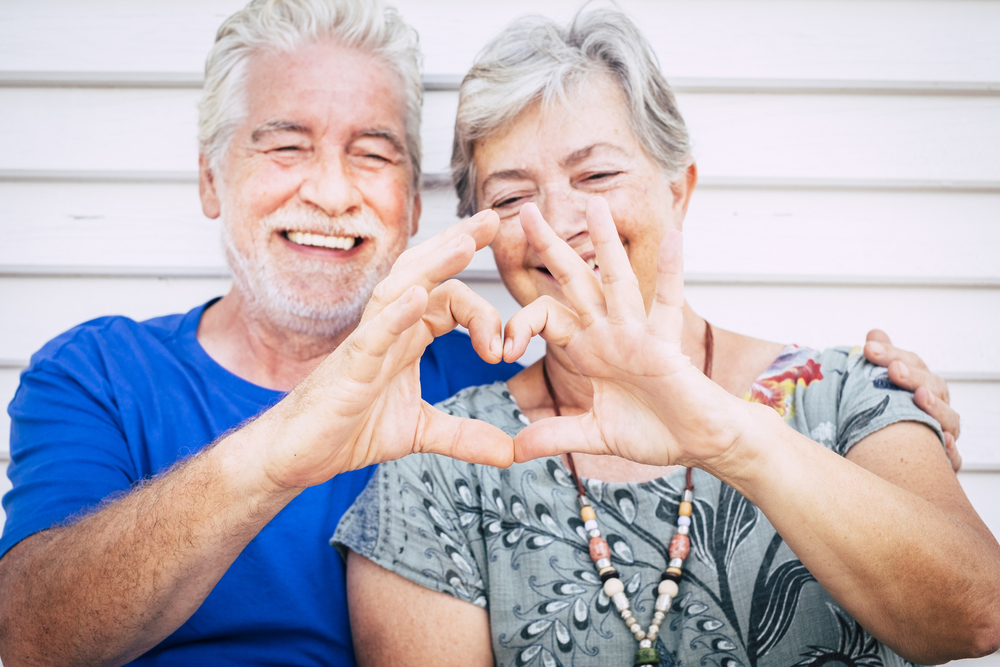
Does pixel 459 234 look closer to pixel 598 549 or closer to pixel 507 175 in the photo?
pixel 507 175

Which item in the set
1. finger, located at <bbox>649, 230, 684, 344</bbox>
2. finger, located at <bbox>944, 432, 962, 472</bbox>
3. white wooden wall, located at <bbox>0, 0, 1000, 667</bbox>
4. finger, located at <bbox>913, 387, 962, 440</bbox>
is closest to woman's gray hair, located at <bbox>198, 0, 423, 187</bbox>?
white wooden wall, located at <bbox>0, 0, 1000, 667</bbox>

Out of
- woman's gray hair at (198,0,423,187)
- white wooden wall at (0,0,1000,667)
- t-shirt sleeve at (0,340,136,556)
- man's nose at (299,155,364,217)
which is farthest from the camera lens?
white wooden wall at (0,0,1000,667)

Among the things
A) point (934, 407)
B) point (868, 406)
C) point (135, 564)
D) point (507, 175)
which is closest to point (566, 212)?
point (507, 175)

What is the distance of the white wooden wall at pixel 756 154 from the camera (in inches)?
91.9

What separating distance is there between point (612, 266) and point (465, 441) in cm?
43

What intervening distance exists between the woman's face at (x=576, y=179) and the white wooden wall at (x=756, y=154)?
2.45ft

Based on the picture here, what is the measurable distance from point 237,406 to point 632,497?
3.71 ft

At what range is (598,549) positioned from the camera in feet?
5.02

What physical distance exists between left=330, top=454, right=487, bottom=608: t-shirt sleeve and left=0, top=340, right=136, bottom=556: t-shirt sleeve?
594mm

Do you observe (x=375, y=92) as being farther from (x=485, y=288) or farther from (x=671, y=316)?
(x=671, y=316)

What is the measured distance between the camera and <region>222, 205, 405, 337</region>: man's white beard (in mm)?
1988

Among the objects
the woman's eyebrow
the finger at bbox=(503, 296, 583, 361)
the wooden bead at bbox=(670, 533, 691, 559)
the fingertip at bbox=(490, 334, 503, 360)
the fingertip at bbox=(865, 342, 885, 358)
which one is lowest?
the wooden bead at bbox=(670, 533, 691, 559)

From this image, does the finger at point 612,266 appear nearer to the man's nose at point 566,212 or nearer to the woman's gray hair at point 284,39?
the man's nose at point 566,212

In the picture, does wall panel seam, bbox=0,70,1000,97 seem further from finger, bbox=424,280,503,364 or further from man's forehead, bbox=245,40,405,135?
finger, bbox=424,280,503,364
